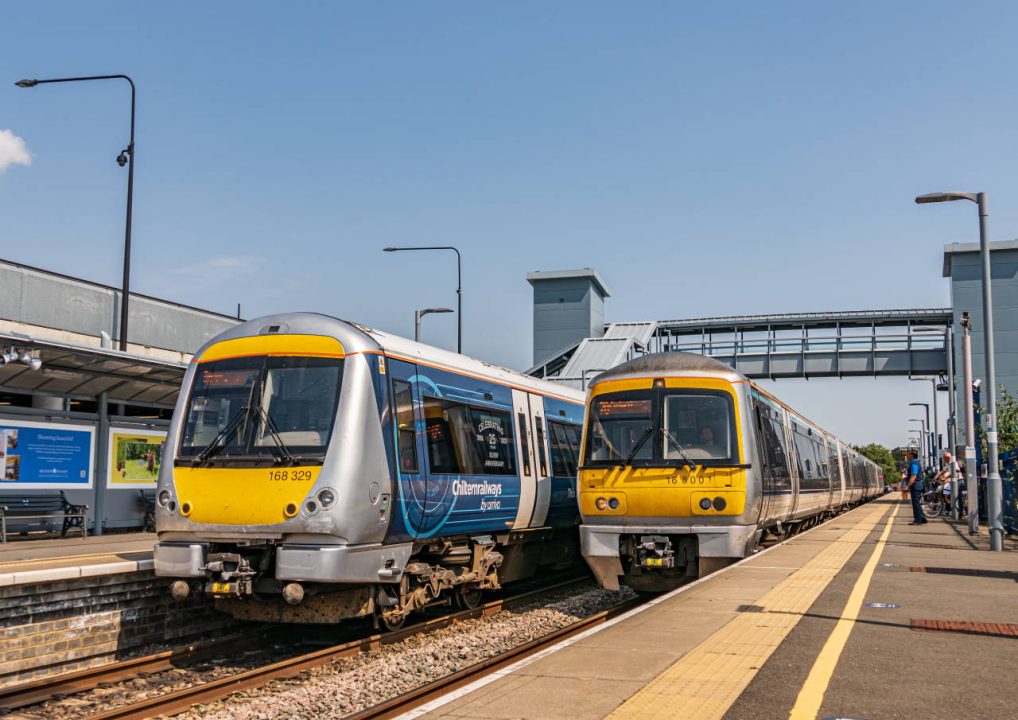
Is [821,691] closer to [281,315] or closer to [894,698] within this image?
[894,698]

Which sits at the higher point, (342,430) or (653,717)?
(342,430)

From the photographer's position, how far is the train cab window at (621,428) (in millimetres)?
13156

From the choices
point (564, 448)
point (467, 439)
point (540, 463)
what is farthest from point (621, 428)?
point (564, 448)

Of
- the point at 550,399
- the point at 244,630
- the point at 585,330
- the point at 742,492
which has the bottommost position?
the point at 244,630

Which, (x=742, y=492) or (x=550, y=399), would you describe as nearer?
(x=742, y=492)

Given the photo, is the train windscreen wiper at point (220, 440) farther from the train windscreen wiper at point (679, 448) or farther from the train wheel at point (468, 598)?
the train windscreen wiper at point (679, 448)

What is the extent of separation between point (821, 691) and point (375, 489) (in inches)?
187

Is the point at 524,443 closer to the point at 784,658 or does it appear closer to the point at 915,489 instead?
the point at 784,658

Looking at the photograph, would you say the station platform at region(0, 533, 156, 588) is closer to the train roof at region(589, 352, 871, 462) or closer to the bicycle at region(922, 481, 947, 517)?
the train roof at region(589, 352, 871, 462)

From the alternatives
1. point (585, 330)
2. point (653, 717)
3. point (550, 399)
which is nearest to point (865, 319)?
point (585, 330)

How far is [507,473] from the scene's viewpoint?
13.4 meters

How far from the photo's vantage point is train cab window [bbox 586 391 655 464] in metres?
13.2

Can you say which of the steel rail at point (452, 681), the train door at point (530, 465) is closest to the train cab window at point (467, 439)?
the train door at point (530, 465)

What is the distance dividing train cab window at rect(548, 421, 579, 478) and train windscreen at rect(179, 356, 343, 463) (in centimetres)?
601
